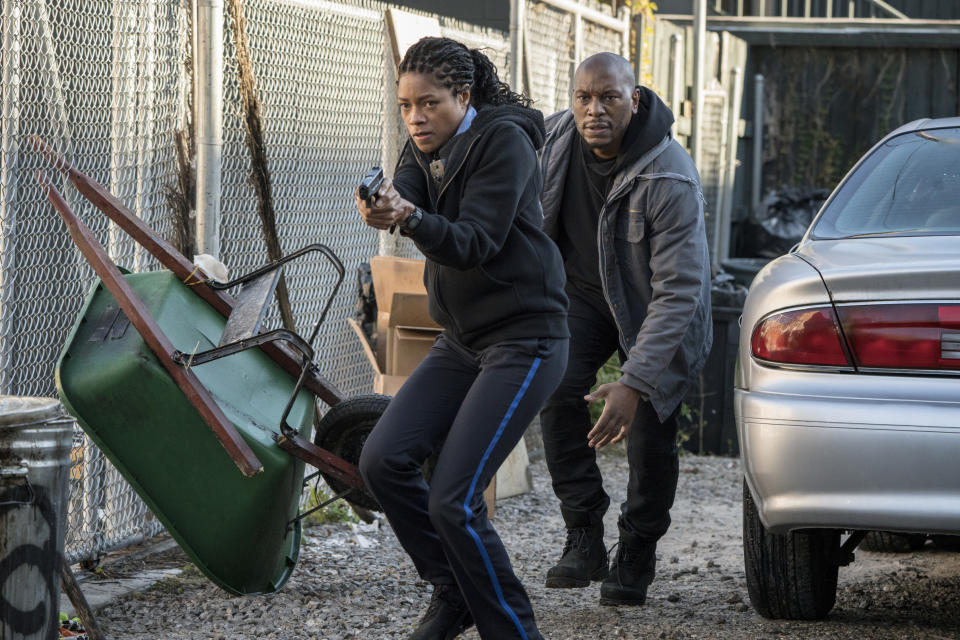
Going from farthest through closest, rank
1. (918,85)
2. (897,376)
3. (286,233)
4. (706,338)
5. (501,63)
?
(918,85), (501,63), (286,233), (706,338), (897,376)

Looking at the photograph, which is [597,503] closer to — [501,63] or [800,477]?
[800,477]

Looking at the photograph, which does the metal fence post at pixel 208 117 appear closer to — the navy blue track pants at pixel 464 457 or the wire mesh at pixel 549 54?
the navy blue track pants at pixel 464 457

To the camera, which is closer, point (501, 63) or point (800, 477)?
point (800, 477)

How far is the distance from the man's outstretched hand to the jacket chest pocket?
0.63 metres

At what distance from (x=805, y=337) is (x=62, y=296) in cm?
276

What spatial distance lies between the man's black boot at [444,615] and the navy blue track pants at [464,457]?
0.11ft

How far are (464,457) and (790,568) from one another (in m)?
1.30

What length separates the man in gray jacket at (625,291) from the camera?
4238 millimetres

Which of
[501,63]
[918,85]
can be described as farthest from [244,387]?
[918,85]

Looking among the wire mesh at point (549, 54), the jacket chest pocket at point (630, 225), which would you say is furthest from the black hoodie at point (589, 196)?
the wire mesh at point (549, 54)

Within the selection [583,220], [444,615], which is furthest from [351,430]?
[583,220]

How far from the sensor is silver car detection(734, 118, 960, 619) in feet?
10.7

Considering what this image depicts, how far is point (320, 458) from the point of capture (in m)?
4.20

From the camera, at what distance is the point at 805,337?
3514 mm
